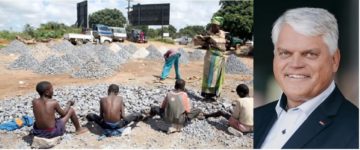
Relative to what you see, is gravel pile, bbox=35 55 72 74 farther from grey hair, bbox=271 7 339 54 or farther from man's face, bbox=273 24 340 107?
grey hair, bbox=271 7 339 54

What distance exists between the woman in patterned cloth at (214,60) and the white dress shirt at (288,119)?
121 inches

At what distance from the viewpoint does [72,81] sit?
34.8ft

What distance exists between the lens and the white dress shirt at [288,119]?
3.39 m

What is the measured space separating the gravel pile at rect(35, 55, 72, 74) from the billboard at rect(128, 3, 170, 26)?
16246 millimetres

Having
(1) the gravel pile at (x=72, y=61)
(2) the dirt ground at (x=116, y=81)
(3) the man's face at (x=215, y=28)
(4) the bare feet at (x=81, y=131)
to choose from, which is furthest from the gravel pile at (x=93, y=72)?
(4) the bare feet at (x=81, y=131)

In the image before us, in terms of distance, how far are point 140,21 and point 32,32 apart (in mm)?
9704

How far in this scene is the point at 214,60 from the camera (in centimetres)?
672

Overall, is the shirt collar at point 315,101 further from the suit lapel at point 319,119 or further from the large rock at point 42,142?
the large rock at point 42,142

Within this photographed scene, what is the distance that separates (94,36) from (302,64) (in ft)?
87.5

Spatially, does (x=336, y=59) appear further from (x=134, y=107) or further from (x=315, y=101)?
(x=134, y=107)

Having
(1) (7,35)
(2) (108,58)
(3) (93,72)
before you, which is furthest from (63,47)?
(1) (7,35)

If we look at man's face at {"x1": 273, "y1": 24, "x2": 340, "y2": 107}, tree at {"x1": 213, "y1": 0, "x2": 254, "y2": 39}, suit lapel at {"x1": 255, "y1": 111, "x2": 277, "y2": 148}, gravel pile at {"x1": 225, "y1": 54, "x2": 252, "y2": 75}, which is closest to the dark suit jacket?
man's face at {"x1": 273, "y1": 24, "x2": 340, "y2": 107}

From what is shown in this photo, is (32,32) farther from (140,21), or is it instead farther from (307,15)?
(307,15)

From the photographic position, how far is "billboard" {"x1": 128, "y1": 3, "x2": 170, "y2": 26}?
95.9ft
